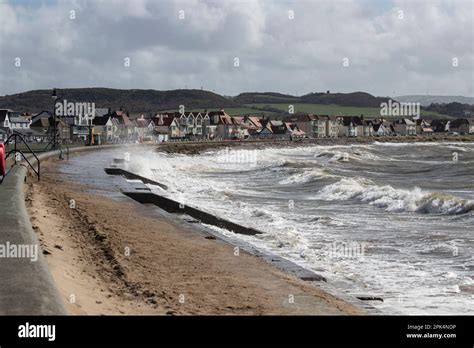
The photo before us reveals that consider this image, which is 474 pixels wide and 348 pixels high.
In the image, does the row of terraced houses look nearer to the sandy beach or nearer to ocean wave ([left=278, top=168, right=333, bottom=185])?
ocean wave ([left=278, top=168, right=333, bottom=185])

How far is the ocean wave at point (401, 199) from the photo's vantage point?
71.4 feet

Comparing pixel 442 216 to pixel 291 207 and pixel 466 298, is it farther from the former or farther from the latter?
pixel 466 298

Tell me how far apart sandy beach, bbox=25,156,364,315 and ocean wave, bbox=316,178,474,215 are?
30.6 ft

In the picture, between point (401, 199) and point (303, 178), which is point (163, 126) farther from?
point (401, 199)

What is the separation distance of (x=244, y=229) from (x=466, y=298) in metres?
7.18

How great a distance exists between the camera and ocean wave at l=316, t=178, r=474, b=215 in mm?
21769

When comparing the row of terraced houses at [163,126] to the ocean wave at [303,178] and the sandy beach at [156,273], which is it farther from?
the sandy beach at [156,273]

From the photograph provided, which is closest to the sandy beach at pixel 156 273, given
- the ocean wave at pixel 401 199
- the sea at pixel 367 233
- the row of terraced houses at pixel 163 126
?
the sea at pixel 367 233

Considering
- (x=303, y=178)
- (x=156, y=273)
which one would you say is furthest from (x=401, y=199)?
(x=156, y=273)

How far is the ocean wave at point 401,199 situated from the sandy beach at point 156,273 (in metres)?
9.33

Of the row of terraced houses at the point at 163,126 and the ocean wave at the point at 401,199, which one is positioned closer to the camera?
the ocean wave at the point at 401,199

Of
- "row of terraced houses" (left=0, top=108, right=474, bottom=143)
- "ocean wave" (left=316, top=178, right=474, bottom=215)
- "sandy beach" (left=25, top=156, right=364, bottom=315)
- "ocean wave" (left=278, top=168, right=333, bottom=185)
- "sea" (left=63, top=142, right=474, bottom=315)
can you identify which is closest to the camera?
"sandy beach" (left=25, top=156, right=364, bottom=315)

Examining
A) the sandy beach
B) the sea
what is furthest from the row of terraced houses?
the sandy beach

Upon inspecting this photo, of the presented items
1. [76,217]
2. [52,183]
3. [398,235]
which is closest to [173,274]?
[76,217]
